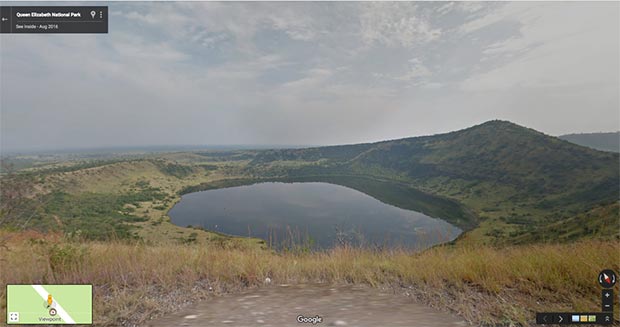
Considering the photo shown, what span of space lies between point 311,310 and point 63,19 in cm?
595

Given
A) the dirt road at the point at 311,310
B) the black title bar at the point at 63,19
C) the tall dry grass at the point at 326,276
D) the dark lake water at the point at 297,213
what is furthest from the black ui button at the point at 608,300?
the dark lake water at the point at 297,213

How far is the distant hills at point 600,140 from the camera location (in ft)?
458

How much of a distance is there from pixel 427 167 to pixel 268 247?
120 metres

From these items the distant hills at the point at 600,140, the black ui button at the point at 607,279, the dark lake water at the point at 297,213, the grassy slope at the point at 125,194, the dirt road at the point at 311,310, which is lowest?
the dark lake water at the point at 297,213

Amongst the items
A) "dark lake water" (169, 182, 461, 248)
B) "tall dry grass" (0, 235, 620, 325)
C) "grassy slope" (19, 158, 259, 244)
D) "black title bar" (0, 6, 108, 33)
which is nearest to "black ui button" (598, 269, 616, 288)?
"tall dry grass" (0, 235, 620, 325)

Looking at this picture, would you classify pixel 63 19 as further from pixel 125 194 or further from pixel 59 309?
pixel 125 194

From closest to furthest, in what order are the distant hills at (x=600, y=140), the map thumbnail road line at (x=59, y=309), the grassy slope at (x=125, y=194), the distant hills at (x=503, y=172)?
the map thumbnail road line at (x=59, y=309), the grassy slope at (x=125, y=194), the distant hills at (x=503, y=172), the distant hills at (x=600, y=140)

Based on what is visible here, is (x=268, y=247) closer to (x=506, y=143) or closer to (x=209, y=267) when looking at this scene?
(x=209, y=267)

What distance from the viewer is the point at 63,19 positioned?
3.92 meters

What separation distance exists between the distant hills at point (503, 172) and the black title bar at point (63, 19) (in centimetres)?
3290

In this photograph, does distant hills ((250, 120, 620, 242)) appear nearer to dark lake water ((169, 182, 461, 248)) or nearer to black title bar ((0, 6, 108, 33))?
dark lake water ((169, 182, 461, 248))

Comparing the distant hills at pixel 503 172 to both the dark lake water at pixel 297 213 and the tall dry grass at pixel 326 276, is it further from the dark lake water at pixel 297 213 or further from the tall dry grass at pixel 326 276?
the tall dry grass at pixel 326 276

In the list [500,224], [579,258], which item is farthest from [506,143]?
[579,258]

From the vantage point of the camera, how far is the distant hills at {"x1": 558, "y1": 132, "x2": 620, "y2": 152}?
139m
